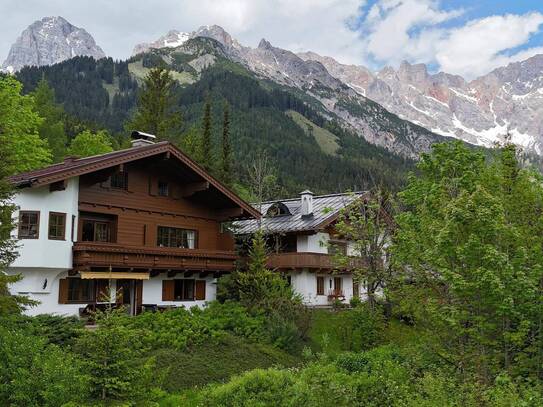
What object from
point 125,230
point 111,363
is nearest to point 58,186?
point 125,230

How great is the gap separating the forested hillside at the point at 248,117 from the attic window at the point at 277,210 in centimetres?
6862

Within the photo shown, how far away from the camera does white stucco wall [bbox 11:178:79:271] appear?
936 inches

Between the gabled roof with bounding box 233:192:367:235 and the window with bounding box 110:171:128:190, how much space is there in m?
10.4

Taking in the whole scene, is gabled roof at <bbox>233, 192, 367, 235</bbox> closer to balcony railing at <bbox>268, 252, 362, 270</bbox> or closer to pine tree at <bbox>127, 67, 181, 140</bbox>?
balcony railing at <bbox>268, 252, 362, 270</bbox>

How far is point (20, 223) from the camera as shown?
23938 mm

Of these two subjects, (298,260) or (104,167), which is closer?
(104,167)

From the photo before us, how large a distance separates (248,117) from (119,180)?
128522 millimetres

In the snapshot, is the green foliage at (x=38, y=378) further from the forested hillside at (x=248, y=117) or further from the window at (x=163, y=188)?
the forested hillside at (x=248, y=117)

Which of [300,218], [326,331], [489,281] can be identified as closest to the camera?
[489,281]

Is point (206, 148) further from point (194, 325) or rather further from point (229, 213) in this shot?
point (194, 325)

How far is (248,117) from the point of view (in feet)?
509

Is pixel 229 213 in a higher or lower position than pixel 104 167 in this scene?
lower

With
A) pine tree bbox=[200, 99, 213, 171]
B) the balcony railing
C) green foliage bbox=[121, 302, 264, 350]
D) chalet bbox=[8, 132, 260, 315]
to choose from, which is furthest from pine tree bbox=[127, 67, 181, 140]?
green foliage bbox=[121, 302, 264, 350]

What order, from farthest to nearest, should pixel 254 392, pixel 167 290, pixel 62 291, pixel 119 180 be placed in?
pixel 167 290, pixel 119 180, pixel 62 291, pixel 254 392
